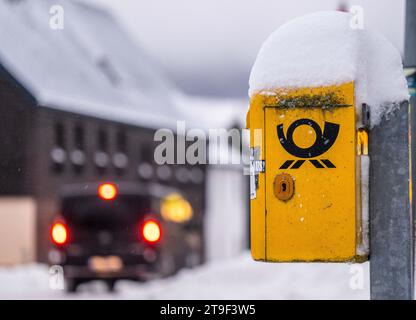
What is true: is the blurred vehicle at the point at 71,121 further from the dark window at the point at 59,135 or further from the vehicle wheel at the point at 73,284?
the vehicle wheel at the point at 73,284

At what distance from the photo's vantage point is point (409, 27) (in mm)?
6195

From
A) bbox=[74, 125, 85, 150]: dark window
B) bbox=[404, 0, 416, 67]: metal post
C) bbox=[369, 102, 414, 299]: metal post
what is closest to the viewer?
bbox=[369, 102, 414, 299]: metal post

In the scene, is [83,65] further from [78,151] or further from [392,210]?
[392,210]

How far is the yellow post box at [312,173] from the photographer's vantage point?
213 inches

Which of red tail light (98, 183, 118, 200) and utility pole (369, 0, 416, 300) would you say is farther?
red tail light (98, 183, 118, 200)

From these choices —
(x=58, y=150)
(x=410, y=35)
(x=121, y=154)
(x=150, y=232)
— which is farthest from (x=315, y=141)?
(x=121, y=154)

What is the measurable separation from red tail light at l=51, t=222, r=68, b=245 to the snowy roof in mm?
13350

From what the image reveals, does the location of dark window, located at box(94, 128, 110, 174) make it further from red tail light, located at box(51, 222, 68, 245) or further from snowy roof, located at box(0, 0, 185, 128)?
red tail light, located at box(51, 222, 68, 245)

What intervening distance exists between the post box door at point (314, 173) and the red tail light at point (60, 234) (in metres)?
11.3

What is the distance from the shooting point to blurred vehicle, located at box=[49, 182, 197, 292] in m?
16.4

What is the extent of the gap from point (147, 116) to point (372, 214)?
35631 millimetres

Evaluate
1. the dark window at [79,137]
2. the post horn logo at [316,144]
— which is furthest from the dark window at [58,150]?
the post horn logo at [316,144]

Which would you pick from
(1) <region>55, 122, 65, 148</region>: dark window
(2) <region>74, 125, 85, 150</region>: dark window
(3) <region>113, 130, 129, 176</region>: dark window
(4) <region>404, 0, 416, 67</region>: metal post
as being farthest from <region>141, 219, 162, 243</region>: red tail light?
(3) <region>113, 130, 129, 176</region>: dark window

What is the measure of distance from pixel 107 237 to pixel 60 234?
2.53 feet
